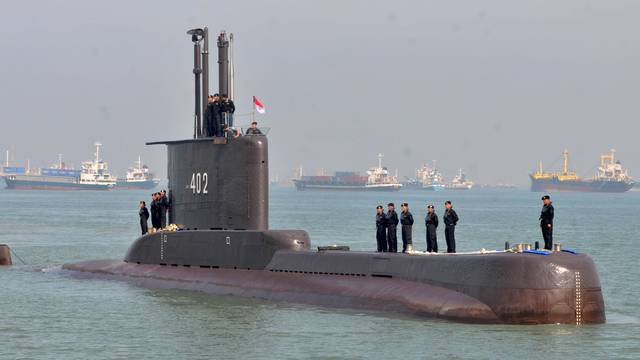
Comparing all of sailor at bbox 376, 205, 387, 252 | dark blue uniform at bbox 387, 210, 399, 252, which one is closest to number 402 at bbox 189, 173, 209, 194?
sailor at bbox 376, 205, 387, 252

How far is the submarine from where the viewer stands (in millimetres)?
18891

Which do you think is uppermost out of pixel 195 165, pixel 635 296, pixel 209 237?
pixel 195 165

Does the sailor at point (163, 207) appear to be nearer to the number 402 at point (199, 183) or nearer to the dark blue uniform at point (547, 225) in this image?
the number 402 at point (199, 183)

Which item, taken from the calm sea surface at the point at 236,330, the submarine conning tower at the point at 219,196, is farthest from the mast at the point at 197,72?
the calm sea surface at the point at 236,330

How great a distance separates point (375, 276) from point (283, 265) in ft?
9.36

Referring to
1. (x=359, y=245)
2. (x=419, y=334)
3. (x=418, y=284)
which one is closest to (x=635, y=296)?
(x=418, y=284)

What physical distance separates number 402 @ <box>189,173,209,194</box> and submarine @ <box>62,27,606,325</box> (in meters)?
0.03

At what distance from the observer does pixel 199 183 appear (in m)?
25.4

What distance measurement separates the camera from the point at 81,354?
17.8 metres

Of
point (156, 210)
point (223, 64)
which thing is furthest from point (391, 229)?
point (156, 210)

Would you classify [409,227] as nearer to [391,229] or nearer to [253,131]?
[391,229]

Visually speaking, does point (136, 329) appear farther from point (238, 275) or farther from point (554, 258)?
point (554, 258)

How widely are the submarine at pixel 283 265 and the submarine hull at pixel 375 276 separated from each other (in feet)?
0.08

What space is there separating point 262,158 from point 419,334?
24.5 feet
